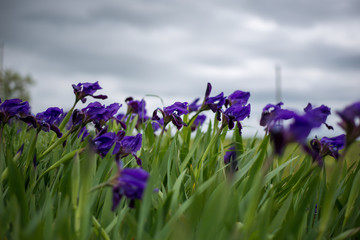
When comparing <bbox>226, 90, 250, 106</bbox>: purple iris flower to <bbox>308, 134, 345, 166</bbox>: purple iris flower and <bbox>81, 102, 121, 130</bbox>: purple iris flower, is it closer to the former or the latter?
<bbox>308, 134, 345, 166</bbox>: purple iris flower

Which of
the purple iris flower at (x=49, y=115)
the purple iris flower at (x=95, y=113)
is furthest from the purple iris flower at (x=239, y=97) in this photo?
the purple iris flower at (x=49, y=115)

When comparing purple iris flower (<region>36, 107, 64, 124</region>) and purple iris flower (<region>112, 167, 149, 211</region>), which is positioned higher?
purple iris flower (<region>36, 107, 64, 124</region>)

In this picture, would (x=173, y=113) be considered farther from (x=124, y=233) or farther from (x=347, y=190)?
(x=347, y=190)

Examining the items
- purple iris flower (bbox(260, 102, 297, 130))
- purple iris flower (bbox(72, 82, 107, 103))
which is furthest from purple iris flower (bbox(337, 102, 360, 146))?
purple iris flower (bbox(72, 82, 107, 103))

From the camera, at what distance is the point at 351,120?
117 centimetres

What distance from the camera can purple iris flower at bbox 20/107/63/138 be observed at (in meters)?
2.14

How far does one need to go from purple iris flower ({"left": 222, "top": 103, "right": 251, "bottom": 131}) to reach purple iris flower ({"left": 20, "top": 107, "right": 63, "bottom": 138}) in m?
1.28

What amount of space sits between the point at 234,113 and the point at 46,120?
4.79ft

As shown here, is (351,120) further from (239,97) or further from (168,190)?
(239,97)

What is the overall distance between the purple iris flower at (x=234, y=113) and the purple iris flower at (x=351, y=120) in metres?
1.13

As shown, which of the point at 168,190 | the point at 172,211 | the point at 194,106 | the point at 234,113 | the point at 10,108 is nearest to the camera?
the point at 172,211

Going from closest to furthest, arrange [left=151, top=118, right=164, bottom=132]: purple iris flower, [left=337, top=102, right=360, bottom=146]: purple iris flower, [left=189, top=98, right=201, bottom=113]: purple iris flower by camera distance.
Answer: [left=337, top=102, right=360, bottom=146]: purple iris flower, [left=151, top=118, right=164, bottom=132]: purple iris flower, [left=189, top=98, right=201, bottom=113]: purple iris flower

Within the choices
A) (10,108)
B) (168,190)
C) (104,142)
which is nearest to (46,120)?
(10,108)

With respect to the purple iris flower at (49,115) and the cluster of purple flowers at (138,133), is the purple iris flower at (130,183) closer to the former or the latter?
the cluster of purple flowers at (138,133)
